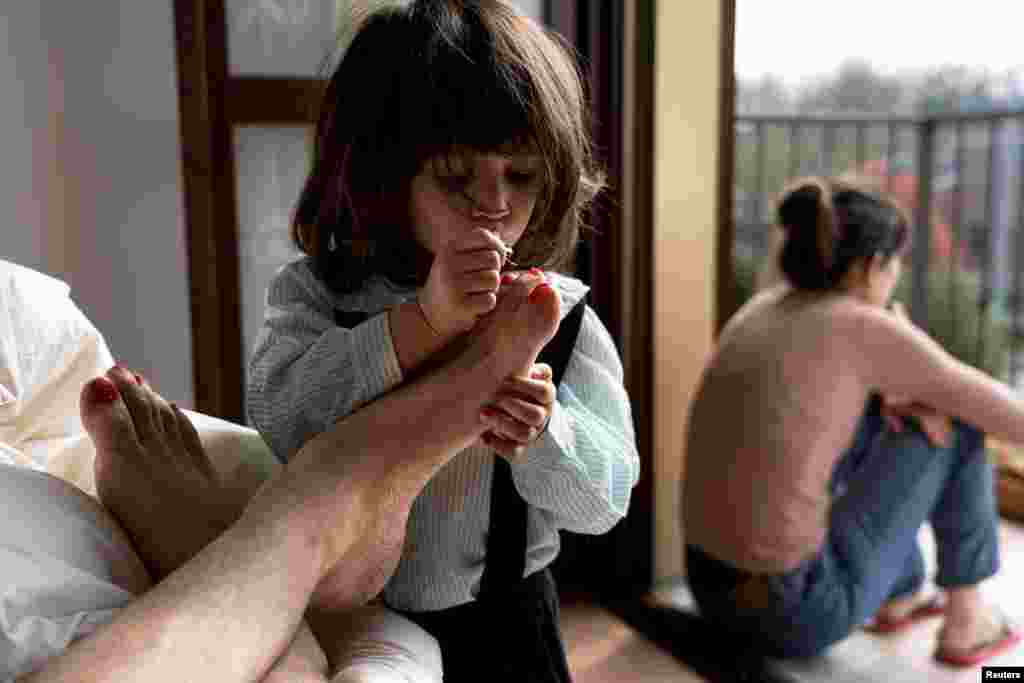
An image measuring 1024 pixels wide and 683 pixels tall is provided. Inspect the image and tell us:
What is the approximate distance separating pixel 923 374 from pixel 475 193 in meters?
1.11

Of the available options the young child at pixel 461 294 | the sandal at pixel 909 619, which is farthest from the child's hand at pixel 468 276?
the sandal at pixel 909 619

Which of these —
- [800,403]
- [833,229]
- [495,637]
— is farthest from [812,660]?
[495,637]

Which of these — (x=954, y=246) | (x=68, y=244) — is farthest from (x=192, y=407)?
(x=954, y=246)

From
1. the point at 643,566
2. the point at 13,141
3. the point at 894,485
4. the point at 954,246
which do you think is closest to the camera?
the point at 13,141

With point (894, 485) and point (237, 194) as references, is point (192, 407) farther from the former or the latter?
point (894, 485)

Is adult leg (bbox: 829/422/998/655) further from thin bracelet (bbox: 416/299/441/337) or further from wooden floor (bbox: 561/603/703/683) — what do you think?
thin bracelet (bbox: 416/299/441/337)

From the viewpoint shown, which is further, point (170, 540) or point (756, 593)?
point (756, 593)

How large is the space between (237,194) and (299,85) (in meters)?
0.20

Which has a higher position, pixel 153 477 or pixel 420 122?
pixel 420 122

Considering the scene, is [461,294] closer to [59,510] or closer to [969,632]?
[59,510]

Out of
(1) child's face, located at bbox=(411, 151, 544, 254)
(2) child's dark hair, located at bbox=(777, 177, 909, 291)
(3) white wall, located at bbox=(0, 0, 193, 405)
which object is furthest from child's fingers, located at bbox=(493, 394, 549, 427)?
(2) child's dark hair, located at bbox=(777, 177, 909, 291)

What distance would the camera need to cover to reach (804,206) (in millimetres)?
1648

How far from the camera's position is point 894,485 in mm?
1675

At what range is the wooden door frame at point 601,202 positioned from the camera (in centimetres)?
145
